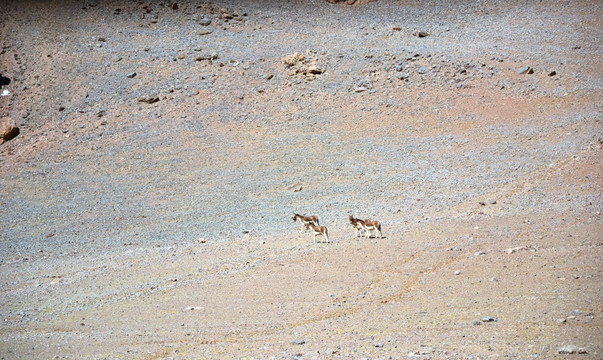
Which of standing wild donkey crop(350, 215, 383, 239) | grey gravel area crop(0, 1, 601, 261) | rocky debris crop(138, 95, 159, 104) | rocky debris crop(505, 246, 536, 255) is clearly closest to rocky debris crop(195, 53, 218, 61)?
grey gravel area crop(0, 1, 601, 261)

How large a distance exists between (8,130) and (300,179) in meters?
13.7

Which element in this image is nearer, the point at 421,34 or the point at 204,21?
the point at 421,34

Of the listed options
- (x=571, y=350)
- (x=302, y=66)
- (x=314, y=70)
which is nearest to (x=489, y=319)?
(x=571, y=350)

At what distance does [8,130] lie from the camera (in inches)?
1083

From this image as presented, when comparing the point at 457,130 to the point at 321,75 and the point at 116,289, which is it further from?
the point at 116,289

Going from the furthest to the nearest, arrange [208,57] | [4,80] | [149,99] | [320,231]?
[208,57], [4,80], [149,99], [320,231]

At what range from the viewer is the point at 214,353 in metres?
9.45

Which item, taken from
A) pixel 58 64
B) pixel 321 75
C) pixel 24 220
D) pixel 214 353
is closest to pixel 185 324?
pixel 214 353

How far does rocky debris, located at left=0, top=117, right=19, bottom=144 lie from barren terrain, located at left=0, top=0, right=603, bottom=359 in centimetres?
49

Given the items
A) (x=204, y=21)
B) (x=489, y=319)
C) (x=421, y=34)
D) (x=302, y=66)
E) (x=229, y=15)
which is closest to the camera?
(x=489, y=319)

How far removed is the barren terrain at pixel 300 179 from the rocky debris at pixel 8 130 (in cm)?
49

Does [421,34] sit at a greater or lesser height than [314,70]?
greater

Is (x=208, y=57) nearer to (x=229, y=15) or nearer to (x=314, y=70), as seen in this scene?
(x=314, y=70)

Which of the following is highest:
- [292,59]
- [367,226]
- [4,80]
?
[292,59]
